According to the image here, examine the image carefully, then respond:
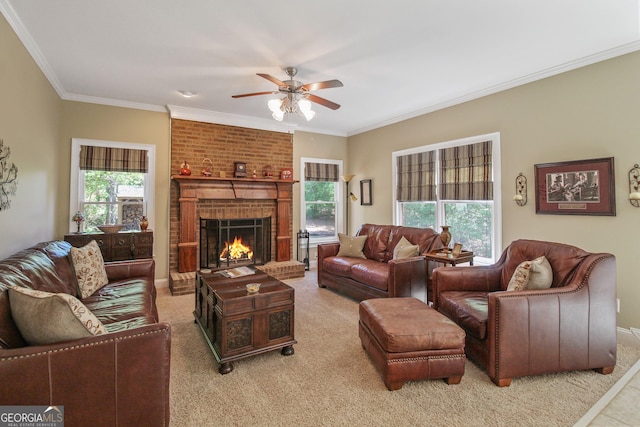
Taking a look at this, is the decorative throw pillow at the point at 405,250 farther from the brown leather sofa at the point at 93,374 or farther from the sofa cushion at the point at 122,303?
the brown leather sofa at the point at 93,374

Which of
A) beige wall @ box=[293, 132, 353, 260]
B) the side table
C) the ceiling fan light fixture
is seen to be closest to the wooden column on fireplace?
A: beige wall @ box=[293, 132, 353, 260]

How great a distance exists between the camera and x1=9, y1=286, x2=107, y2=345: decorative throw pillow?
4.68ft

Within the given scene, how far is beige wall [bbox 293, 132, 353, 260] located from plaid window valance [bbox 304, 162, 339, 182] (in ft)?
0.52

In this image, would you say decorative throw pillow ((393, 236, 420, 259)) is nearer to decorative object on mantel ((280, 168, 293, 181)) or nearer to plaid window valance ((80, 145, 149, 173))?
decorative object on mantel ((280, 168, 293, 181))

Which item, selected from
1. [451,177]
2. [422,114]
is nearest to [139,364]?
[451,177]

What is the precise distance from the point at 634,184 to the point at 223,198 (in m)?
5.00

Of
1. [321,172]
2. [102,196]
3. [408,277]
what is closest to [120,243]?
[102,196]

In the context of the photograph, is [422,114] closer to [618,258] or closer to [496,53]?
[496,53]

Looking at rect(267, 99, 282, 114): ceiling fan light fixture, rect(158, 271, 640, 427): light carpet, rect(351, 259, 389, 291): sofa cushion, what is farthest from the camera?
rect(351, 259, 389, 291): sofa cushion

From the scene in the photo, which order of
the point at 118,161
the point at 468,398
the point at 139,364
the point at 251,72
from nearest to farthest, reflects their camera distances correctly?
the point at 139,364, the point at 468,398, the point at 251,72, the point at 118,161

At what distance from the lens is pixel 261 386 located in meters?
2.17

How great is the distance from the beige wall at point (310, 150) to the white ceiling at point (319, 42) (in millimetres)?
1918

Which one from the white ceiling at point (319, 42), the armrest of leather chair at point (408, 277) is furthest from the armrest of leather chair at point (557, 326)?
the white ceiling at point (319, 42)

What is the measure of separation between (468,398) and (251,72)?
364 cm
